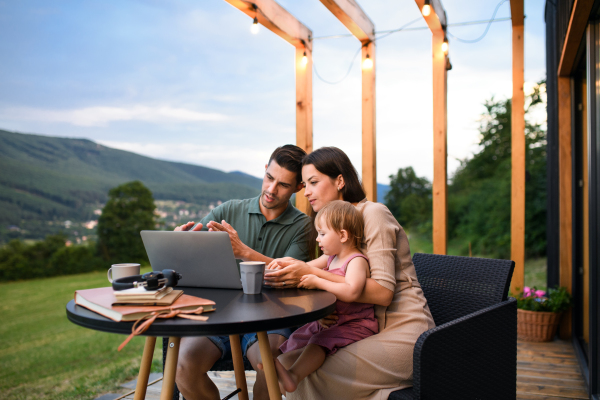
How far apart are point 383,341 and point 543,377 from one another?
197cm

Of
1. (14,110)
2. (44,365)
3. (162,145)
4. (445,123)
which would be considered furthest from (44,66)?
(445,123)

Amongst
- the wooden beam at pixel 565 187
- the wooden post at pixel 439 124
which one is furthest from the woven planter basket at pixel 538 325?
the wooden post at pixel 439 124

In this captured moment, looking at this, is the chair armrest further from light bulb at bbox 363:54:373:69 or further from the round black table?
light bulb at bbox 363:54:373:69

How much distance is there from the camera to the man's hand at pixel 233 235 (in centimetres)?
162

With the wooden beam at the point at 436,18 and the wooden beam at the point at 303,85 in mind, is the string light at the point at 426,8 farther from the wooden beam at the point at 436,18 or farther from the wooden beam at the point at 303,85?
the wooden beam at the point at 303,85

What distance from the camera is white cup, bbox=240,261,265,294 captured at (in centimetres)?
→ 138

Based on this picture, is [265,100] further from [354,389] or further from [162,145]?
[354,389]

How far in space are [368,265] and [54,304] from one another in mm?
6155

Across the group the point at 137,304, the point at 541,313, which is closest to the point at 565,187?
the point at 541,313

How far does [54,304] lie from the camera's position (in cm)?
630

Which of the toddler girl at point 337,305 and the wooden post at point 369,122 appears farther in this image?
the wooden post at point 369,122

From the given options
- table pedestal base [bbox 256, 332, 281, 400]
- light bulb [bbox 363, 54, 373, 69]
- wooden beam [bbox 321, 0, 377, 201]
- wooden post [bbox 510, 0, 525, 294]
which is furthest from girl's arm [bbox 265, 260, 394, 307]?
wooden post [bbox 510, 0, 525, 294]

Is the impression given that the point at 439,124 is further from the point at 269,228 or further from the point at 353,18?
the point at 269,228

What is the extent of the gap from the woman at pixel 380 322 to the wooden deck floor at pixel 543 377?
4.15 feet
